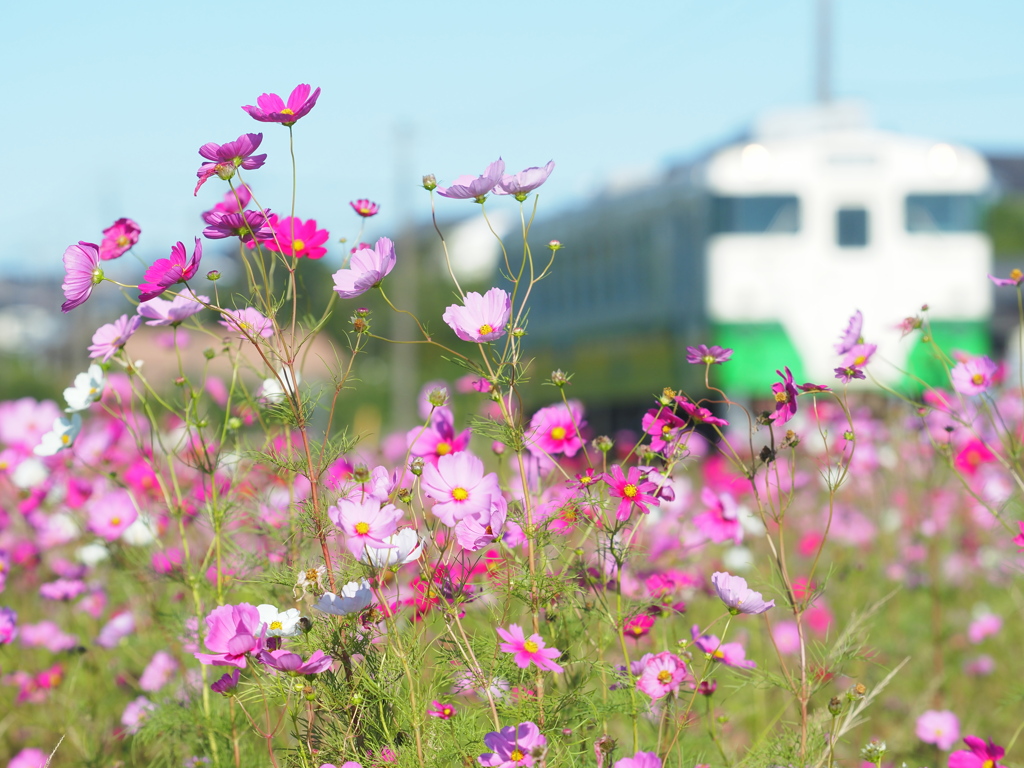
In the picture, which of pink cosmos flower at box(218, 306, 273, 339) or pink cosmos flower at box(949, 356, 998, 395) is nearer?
pink cosmos flower at box(218, 306, 273, 339)

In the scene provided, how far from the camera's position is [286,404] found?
157cm

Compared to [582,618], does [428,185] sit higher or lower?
higher

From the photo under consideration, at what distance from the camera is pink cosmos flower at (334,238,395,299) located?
1.43 meters

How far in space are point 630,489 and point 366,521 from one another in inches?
14.2

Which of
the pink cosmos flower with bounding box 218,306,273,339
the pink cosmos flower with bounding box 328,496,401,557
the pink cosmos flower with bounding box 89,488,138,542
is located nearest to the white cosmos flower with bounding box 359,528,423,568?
the pink cosmos flower with bounding box 328,496,401,557

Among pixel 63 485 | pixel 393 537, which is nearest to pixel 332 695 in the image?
pixel 393 537

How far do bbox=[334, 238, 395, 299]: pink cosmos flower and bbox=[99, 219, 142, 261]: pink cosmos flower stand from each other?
0.51 meters

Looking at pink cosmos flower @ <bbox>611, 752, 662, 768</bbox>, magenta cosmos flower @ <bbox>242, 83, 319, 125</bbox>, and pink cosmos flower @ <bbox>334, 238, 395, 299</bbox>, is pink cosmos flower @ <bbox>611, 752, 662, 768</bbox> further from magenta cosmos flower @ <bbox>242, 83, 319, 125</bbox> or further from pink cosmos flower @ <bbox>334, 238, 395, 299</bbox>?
magenta cosmos flower @ <bbox>242, 83, 319, 125</bbox>

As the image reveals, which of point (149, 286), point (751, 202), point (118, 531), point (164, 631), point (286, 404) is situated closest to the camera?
point (149, 286)

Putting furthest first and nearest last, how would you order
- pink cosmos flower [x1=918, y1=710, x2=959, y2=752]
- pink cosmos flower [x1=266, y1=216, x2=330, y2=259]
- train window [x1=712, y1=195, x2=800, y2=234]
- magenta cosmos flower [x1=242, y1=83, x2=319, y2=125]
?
train window [x1=712, y1=195, x2=800, y2=234], pink cosmos flower [x1=918, y1=710, x2=959, y2=752], pink cosmos flower [x1=266, y1=216, x2=330, y2=259], magenta cosmos flower [x1=242, y1=83, x2=319, y2=125]

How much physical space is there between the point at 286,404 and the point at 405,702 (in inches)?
17.6

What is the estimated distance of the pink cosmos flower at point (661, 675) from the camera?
4.91ft

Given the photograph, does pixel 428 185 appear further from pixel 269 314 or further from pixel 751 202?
pixel 751 202

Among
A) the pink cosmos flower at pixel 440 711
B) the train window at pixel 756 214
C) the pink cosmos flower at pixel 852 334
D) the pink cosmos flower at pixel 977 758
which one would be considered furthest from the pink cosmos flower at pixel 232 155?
the train window at pixel 756 214
